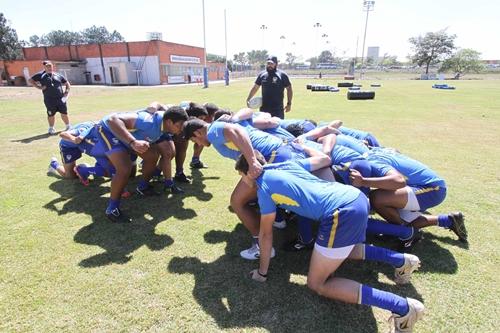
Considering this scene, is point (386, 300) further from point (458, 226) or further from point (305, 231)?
point (458, 226)

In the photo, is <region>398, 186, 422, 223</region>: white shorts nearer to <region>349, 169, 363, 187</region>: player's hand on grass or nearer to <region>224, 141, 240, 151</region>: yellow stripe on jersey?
<region>349, 169, 363, 187</region>: player's hand on grass

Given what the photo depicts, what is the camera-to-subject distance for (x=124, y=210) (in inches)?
187

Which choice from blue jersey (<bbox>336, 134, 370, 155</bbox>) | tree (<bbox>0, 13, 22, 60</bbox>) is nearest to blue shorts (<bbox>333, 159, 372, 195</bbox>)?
blue jersey (<bbox>336, 134, 370, 155</bbox>)

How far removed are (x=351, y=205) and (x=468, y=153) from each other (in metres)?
6.95

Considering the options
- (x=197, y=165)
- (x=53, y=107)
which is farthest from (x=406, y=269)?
(x=53, y=107)

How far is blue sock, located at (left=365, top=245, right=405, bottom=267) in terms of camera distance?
298 centimetres

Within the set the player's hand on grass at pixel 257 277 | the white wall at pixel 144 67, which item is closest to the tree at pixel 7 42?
the white wall at pixel 144 67

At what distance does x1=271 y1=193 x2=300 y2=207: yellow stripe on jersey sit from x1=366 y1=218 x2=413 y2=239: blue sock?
56.3 inches

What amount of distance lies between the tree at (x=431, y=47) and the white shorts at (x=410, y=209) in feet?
312

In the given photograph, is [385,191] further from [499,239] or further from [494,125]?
[494,125]

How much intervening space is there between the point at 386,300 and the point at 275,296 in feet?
3.18

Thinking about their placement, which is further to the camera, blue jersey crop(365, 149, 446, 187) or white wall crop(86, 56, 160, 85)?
white wall crop(86, 56, 160, 85)

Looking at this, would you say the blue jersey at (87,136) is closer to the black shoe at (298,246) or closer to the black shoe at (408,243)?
the black shoe at (298,246)

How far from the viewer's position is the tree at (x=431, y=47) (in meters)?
83.1
